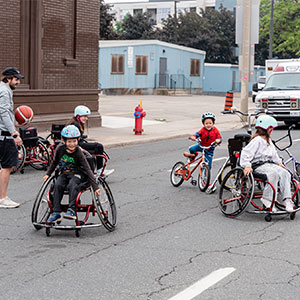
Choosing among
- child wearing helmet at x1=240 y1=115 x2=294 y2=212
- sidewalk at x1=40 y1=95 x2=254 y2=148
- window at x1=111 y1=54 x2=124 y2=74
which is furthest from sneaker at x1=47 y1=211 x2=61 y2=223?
window at x1=111 y1=54 x2=124 y2=74

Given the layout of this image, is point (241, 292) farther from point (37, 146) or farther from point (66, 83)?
point (66, 83)

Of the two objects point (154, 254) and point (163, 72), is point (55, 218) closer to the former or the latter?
point (154, 254)

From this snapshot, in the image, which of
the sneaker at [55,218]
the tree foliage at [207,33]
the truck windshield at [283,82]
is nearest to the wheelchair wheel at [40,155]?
the sneaker at [55,218]

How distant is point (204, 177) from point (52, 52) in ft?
38.3

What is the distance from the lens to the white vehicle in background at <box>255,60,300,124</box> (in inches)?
939

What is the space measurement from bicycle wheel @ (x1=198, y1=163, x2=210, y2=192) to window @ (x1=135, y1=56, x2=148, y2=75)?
37625 mm

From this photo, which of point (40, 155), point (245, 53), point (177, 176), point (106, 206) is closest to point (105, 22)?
point (245, 53)

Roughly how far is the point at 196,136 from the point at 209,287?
5050mm

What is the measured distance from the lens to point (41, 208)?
7.74m

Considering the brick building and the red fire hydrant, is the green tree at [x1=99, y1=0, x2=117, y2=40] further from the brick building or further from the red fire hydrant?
the red fire hydrant

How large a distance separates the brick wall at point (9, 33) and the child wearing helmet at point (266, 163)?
12137 mm

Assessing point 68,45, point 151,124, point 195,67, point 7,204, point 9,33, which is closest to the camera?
point 7,204

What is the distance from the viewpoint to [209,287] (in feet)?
Answer: 18.5

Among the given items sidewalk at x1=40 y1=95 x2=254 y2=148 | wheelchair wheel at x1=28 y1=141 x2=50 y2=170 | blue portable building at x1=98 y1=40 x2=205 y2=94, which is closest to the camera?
wheelchair wheel at x1=28 y1=141 x2=50 y2=170
